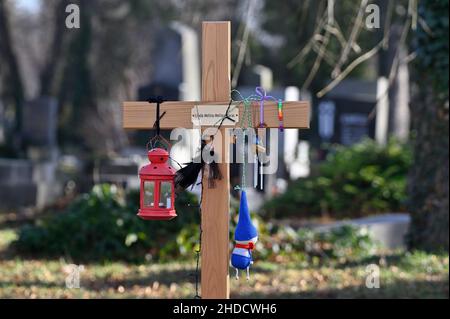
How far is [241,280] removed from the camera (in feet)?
25.5

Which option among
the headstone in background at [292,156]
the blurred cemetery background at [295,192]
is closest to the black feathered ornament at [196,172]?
the blurred cemetery background at [295,192]

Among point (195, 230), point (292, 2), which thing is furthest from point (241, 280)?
point (292, 2)

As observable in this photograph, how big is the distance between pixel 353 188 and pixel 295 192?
3.16 feet

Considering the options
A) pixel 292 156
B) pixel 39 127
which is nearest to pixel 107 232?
pixel 292 156

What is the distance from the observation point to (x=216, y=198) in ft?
14.9

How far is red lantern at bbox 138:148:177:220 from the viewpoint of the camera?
4586 mm

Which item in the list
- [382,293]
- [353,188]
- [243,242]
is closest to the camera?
[243,242]

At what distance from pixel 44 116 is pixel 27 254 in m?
12.0

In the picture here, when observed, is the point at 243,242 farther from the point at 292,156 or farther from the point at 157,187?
the point at 292,156

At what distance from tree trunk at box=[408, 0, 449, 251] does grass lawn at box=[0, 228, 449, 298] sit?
0.91 feet

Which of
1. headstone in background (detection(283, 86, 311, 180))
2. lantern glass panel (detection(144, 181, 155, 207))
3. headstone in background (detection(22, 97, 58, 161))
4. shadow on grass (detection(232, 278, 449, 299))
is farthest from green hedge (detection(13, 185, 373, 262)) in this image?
headstone in background (detection(22, 97, 58, 161))

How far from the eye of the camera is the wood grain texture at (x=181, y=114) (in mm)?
4504

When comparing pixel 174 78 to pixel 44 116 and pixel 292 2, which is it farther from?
pixel 292 2

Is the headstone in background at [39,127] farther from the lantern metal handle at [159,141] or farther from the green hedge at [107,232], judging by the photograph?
the lantern metal handle at [159,141]
